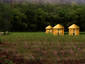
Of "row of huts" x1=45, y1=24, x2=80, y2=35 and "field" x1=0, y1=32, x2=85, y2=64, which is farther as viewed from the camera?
"row of huts" x1=45, y1=24, x2=80, y2=35

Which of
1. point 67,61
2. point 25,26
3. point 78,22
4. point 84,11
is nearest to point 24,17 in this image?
point 25,26

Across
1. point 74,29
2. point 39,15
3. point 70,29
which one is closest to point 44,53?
point 74,29

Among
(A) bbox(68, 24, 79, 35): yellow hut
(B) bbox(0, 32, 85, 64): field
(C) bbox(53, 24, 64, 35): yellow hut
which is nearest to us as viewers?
(B) bbox(0, 32, 85, 64): field

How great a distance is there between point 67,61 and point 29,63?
105cm

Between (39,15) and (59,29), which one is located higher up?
(39,15)

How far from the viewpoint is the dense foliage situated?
331 centimetres

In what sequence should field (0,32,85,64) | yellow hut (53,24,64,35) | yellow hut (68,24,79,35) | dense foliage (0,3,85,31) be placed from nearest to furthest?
dense foliage (0,3,85,31) < field (0,32,85,64) < yellow hut (68,24,79,35) < yellow hut (53,24,64,35)

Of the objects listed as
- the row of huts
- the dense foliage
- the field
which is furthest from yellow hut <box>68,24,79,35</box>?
the field

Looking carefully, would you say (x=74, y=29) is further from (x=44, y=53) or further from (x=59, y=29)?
(x=44, y=53)

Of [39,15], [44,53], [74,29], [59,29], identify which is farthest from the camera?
[39,15]

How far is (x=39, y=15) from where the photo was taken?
2002cm

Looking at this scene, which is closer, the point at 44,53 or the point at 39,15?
the point at 44,53

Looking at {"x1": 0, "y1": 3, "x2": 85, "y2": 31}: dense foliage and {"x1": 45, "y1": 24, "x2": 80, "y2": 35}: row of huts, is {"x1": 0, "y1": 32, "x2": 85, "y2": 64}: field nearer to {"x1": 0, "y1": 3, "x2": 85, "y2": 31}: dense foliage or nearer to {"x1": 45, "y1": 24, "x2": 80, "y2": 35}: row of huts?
{"x1": 0, "y1": 3, "x2": 85, "y2": 31}: dense foliage

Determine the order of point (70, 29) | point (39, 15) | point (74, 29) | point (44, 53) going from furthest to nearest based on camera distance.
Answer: point (39, 15) → point (70, 29) → point (74, 29) → point (44, 53)
